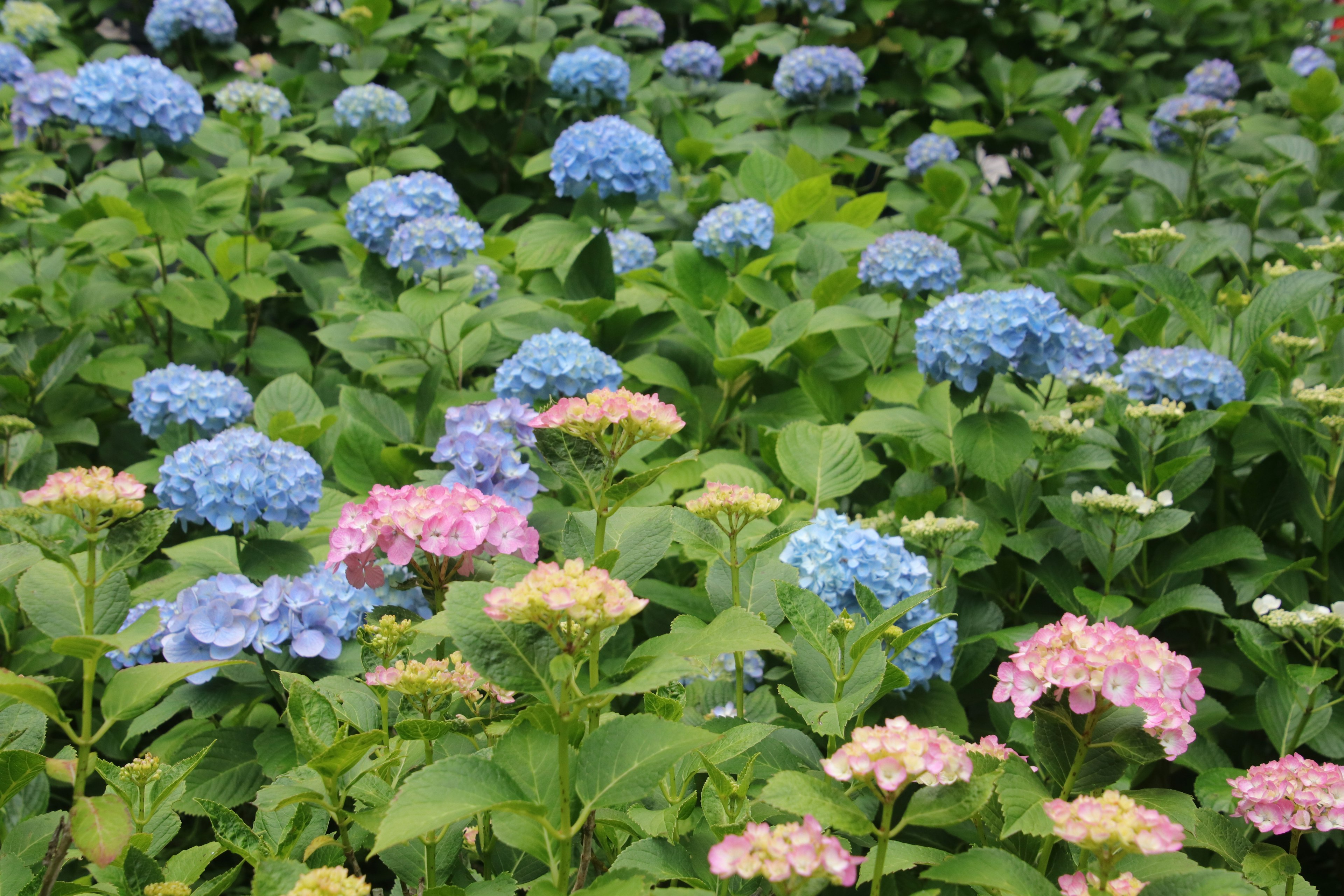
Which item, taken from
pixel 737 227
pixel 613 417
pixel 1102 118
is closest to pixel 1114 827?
pixel 613 417

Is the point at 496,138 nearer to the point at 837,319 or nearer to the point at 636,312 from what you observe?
the point at 636,312

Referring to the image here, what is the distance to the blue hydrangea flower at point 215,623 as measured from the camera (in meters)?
1.46

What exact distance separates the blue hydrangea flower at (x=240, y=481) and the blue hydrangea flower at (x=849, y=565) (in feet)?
2.81

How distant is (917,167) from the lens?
3893 millimetres

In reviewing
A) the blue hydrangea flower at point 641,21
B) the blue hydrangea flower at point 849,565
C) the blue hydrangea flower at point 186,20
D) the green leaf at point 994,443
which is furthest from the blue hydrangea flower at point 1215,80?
the blue hydrangea flower at point 186,20

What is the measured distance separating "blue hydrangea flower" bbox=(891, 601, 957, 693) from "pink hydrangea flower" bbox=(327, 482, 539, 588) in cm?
66

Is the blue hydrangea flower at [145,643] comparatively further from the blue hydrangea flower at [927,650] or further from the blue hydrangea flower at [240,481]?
the blue hydrangea flower at [927,650]

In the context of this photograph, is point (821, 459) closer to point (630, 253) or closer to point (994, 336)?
point (994, 336)

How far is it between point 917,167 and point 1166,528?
249 cm

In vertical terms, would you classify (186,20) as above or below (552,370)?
above

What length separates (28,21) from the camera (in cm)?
375

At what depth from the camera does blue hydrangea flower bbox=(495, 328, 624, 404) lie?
2.05 meters

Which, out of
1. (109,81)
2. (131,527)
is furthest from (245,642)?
(109,81)

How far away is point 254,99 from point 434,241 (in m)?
1.50
